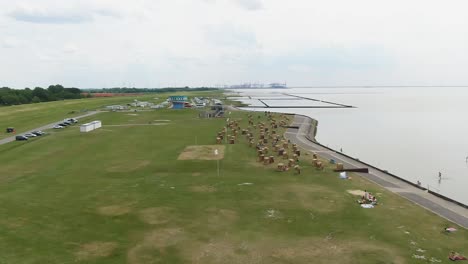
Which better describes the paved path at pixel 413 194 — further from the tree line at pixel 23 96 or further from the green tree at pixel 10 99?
the tree line at pixel 23 96

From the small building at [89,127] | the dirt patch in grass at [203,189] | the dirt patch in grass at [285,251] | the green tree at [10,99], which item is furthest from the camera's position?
the green tree at [10,99]

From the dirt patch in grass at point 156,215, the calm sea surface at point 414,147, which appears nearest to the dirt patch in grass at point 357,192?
the calm sea surface at point 414,147

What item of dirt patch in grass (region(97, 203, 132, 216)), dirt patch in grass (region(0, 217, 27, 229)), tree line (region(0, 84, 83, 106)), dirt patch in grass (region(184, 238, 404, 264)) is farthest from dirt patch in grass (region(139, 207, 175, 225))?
tree line (region(0, 84, 83, 106))

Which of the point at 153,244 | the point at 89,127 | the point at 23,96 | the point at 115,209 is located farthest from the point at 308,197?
the point at 23,96

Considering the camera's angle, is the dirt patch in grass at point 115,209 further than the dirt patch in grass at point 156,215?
Yes

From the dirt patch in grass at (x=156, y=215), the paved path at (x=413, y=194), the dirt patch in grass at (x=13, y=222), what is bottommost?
the paved path at (x=413, y=194)

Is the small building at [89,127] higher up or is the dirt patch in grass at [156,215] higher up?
the small building at [89,127]

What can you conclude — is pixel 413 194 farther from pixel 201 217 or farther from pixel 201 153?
pixel 201 153

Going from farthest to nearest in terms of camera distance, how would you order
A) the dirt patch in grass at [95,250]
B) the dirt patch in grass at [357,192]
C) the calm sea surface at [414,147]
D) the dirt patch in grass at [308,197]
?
the calm sea surface at [414,147] → the dirt patch in grass at [357,192] → the dirt patch in grass at [308,197] → the dirt patch in grass at [95,250]
